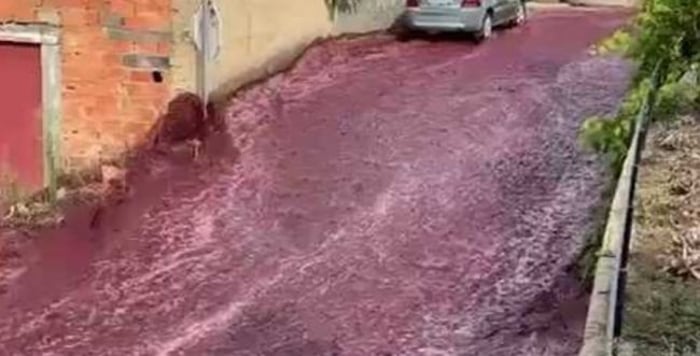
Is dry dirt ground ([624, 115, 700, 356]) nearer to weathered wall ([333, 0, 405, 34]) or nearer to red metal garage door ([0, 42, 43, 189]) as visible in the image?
red metal garage door ([0, 42, 43, 189])

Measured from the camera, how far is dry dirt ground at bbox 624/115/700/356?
6.47m

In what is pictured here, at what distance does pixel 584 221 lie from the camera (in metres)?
12.5

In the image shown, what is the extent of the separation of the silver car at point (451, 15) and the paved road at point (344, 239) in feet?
12.8

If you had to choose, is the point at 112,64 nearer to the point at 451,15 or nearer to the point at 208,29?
the point at 208,29

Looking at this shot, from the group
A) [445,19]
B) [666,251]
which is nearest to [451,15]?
[445,19]

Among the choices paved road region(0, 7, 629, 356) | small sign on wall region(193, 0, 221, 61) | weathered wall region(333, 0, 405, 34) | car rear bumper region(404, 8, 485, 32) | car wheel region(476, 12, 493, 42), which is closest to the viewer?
paved road region(0, 7, 629, 356)

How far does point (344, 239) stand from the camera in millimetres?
12805

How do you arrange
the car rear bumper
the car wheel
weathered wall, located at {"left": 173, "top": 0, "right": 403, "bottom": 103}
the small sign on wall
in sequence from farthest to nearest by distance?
the car wheel < the car rear bumper < the small sign on wall < weathered wall, located at {"left": 173, "top": 0, "right": 403, "bottom": 103}

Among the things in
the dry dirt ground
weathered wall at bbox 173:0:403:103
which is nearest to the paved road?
weathered wall at bbox 173:0:403:103

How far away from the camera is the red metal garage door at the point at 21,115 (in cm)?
1494

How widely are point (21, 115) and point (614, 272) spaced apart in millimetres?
9826

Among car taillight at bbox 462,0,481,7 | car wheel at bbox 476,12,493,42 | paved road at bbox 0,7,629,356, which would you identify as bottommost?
paved road at bbox 0,7,629,356

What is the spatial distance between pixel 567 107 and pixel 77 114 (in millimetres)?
6536

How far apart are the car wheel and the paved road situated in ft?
13.5
